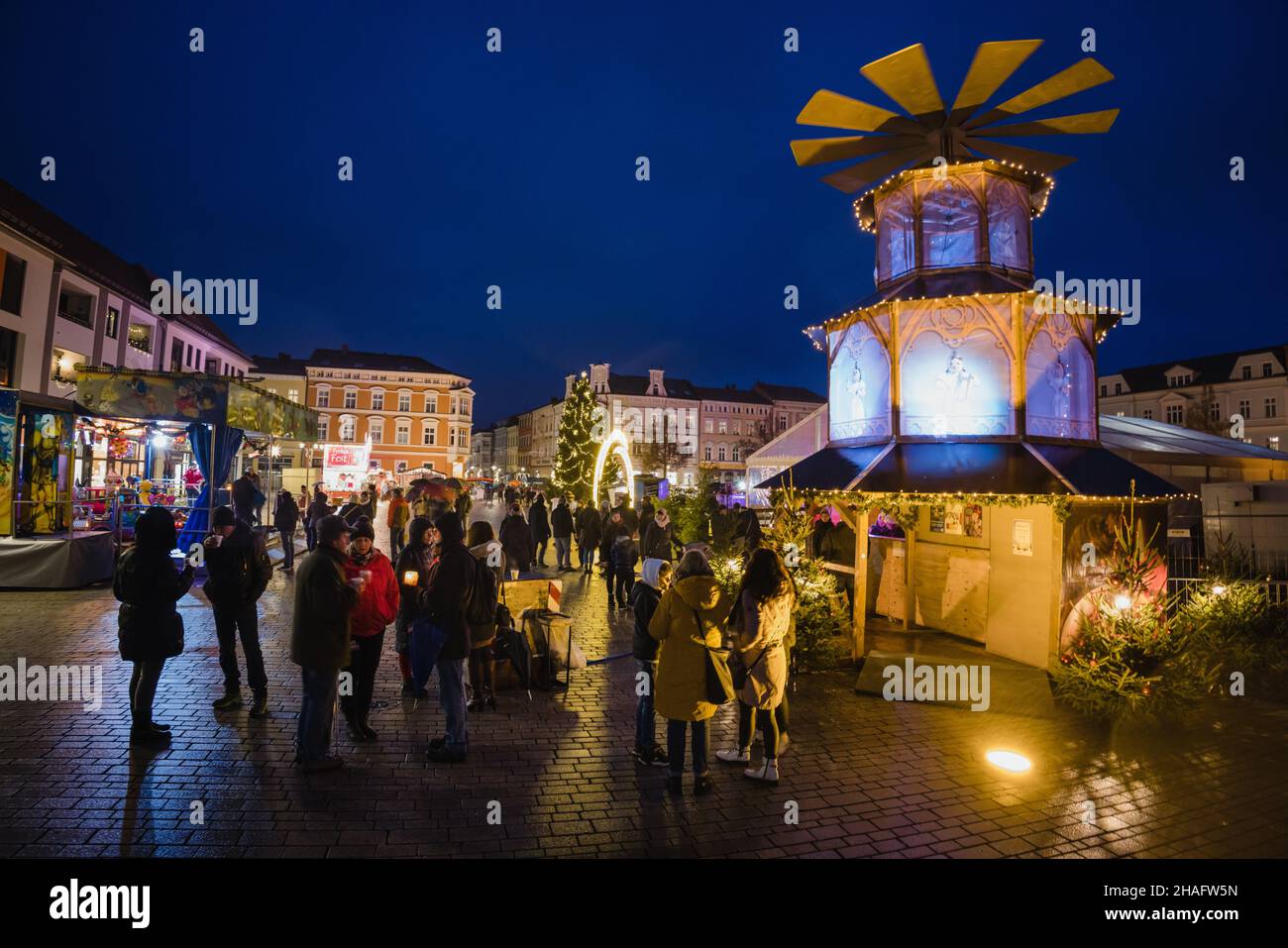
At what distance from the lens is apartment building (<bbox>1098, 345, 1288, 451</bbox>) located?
4700cm

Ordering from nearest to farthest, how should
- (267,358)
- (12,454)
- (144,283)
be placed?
1. (12,454)
2. (144,283)
3. (267,358)

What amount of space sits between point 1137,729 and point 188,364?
41.7m

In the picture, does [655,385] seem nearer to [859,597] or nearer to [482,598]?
[859,597]

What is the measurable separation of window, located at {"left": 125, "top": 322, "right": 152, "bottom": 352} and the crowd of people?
98.0 feet

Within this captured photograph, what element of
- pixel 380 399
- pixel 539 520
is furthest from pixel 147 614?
pixel 380 399

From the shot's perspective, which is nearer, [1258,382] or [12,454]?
[12,454]

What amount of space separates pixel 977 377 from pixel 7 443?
19.6 m

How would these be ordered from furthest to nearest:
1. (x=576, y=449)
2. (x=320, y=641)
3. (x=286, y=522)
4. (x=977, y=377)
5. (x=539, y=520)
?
(x=576, y=449) < (x=539, y=520) < (x=286, y=522) < (x=977, y=377) < (x=320, y=641)

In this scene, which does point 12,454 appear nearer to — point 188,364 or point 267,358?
point 188,364

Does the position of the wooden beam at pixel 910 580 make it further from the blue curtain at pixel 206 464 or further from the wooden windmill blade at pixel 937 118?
the blue curtain at pixel 206 464

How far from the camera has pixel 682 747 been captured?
4910 mm

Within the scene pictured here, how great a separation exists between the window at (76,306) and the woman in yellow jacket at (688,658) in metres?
28.6

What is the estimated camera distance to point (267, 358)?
206 ft
